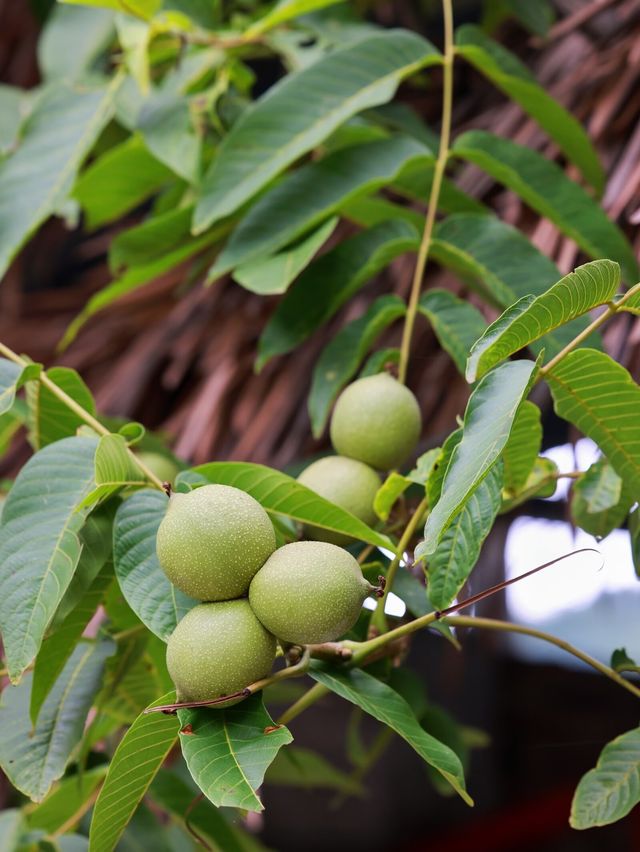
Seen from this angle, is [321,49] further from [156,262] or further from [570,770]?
[570,770]

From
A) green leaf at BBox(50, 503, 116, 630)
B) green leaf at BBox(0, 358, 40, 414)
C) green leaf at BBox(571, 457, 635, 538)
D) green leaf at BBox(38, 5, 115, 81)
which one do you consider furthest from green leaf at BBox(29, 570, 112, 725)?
green leaf at BBox(38, 5, 115, 81)

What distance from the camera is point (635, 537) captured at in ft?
2.22

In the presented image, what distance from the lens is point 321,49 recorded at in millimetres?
1098

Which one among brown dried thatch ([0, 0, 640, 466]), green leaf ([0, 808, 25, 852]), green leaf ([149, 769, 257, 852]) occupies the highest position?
brown dried thatch ([0, 0, 640, 466])

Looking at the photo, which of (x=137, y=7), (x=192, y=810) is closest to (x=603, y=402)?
(x=192, y=810)

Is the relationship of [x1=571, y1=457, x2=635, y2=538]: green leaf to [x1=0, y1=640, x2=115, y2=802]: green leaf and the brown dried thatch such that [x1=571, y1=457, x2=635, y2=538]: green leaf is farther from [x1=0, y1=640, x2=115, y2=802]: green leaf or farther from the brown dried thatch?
[x1=0, y1=640, x2=115, y2=802]: green leaf

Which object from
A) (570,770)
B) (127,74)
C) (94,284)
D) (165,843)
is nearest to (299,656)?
(165,843)

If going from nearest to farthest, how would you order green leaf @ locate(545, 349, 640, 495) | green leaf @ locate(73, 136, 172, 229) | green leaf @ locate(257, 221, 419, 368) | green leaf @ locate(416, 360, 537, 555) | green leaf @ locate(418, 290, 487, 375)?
green leaf @ locate(416, 360, 537, 555)
green leaf @ locate(545, 349, 640, 495)
green leaf @ locate(418, 290, 487, 375)
green leaf @ locate(257, 221, 419, 368)
green leaf @ locate(73, 136, 172, 229)

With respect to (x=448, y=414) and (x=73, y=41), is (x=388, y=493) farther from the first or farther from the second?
(x=73, y=41)

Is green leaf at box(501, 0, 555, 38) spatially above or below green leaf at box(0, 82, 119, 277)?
above

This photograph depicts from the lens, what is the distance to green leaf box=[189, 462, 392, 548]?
63cm

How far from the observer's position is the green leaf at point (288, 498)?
2.05 ft

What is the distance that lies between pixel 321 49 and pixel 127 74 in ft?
0.73

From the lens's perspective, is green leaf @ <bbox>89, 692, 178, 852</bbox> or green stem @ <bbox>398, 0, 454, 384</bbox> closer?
green leaf @ <bbox>89, 692, 178, 852</bbox>
